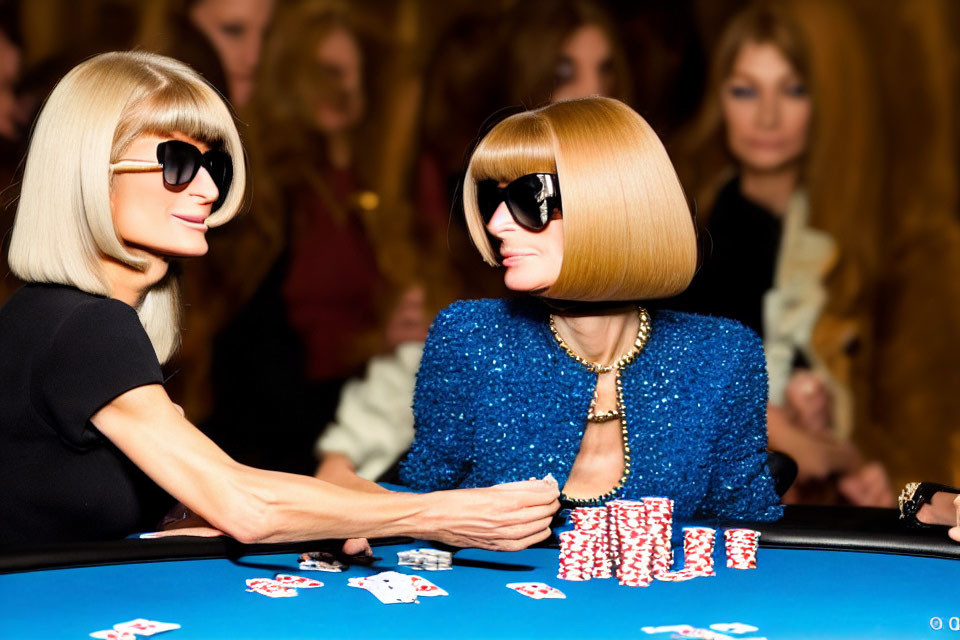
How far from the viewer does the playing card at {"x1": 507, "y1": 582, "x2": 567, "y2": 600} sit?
2.28 metres

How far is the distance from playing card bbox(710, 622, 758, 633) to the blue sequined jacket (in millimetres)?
838

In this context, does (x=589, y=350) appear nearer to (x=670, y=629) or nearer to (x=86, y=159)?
(x=670, y=629)

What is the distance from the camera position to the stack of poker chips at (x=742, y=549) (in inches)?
99.3

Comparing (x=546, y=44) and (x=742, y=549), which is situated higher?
(x=546, y=44)

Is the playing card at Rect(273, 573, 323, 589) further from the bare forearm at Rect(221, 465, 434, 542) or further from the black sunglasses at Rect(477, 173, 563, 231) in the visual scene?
the black sunglasses at Rect(477, 173, 563, 231)

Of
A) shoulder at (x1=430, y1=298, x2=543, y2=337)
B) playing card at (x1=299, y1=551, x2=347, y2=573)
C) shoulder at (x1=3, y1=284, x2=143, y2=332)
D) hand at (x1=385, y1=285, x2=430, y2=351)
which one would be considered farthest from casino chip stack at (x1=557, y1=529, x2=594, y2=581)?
hand at (x1=385, y1=285, x2=430, y2=351)

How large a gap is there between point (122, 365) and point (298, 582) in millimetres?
539

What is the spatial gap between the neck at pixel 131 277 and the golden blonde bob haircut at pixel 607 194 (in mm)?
800

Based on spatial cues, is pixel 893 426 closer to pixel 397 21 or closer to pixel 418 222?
pixel 418 222

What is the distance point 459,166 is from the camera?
22.0 feet

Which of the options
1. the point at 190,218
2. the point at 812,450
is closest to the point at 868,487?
the point at 812,450

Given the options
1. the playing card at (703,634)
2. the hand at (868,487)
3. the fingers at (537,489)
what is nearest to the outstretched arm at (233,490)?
the fingers at (537,489)

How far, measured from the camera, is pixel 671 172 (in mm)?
2789

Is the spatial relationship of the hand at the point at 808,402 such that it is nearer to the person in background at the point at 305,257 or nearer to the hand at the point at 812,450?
the hand at the point at 812,450
